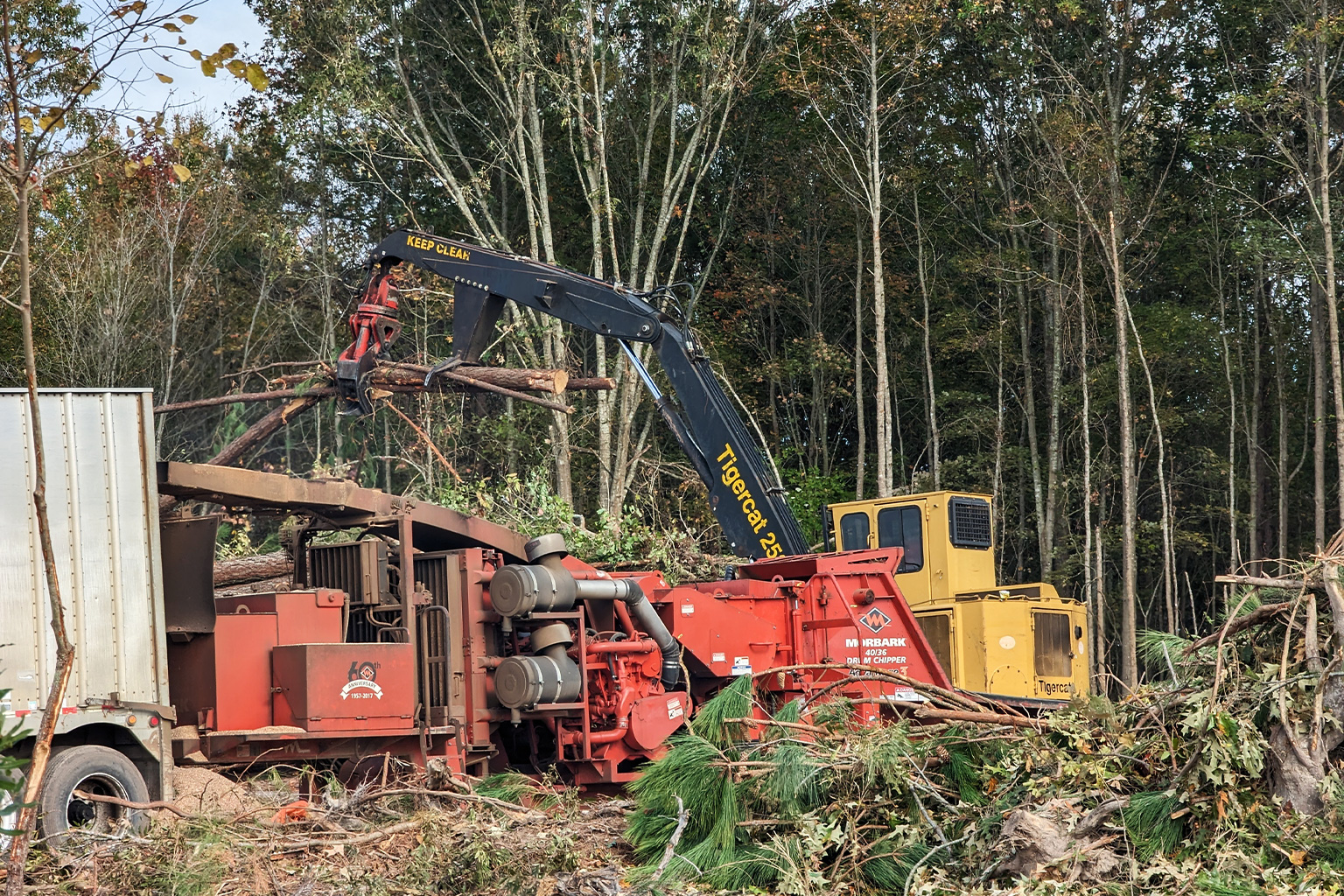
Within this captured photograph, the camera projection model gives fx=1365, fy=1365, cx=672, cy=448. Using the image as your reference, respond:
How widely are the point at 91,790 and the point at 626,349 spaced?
6.50m

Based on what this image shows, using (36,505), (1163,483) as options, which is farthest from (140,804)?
(1163,483)

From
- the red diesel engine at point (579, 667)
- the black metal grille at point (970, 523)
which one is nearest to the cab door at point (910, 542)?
the black metal grille at point (970, 523)

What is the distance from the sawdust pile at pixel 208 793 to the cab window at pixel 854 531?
826 cm

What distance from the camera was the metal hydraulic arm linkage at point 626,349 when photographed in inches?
502

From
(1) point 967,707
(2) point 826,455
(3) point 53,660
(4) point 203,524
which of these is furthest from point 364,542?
(2) point 826,455

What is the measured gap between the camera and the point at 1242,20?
95.5ft

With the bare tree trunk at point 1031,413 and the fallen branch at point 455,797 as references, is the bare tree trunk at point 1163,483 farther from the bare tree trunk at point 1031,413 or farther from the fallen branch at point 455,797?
the fallen branch at point 455,797

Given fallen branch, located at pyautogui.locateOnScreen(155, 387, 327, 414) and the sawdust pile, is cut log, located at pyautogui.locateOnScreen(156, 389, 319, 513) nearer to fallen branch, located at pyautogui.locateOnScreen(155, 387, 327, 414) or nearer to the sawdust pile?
fallen branch, located at pyautogui.locateOnScreen(155, 387, 327, 414)

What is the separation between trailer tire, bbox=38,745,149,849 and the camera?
302 inches

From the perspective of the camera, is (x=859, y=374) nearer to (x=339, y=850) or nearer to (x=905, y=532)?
(x=905, y=532)

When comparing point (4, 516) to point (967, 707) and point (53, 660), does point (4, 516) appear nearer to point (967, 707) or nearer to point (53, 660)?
point (53, 660)

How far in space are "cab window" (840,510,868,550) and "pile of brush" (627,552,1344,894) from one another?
7.13m

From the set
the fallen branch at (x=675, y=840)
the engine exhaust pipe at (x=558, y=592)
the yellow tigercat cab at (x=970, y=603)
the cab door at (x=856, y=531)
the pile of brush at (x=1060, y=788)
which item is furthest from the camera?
the cab door at (x=856, y=531)

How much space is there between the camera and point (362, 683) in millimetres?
9680
